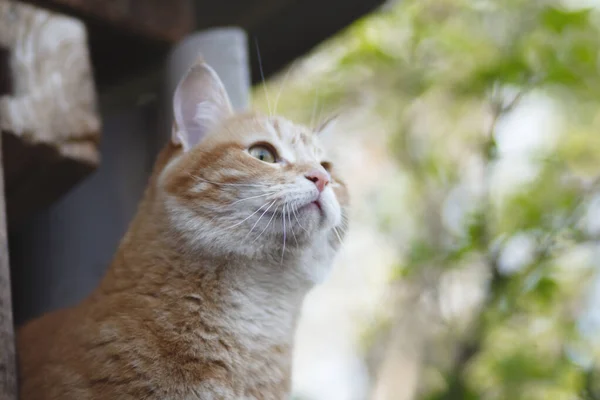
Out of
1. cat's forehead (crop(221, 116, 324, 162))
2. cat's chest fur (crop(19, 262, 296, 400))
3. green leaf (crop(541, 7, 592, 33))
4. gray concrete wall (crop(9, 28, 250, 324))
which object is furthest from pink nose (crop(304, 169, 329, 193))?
green leaf (crop(541, 7, 592, 33))

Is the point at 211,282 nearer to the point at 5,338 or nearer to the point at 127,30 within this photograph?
the point at 5,338

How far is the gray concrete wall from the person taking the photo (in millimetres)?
2553

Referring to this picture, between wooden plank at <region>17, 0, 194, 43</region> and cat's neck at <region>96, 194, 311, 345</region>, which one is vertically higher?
wooden plank at <region>17, 0, 194, 43</region>

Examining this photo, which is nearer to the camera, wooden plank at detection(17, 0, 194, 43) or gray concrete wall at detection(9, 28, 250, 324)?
wooden plank at detection(17, 0, 194, 43)

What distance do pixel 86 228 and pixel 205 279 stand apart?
132 centimetres

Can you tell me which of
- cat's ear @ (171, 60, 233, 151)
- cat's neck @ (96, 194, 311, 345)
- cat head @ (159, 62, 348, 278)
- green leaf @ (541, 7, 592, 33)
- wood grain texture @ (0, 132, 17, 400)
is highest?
green leaf @ (541, 7, 592, 33)

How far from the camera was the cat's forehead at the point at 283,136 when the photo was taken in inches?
63.2

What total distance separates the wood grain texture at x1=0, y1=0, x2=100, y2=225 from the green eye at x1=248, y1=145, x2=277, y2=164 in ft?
2.32

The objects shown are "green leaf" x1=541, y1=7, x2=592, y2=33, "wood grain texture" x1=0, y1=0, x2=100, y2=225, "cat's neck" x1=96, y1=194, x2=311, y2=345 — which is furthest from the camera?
"green leaf" x1=541, y1=7, x2=592, y2=33

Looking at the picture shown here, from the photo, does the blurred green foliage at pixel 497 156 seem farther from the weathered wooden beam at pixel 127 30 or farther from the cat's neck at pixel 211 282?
the weathered wooden beam at pixel 127 30

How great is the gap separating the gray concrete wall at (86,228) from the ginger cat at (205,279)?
880 millimetres

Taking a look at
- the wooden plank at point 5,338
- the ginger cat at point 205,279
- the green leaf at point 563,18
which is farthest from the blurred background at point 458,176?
the wooden plank at point 5,338

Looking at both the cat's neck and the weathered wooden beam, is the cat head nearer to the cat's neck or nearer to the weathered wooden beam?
the cat's neck

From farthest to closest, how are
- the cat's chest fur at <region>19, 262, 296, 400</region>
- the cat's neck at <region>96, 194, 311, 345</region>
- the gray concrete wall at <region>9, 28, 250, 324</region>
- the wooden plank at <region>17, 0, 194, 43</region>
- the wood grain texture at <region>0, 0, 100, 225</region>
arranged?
1. the gray concrete wall at <region>9, 28, 250, 324</region>
2. the wooden plank at <region>17, 0, 194, 43</region>
3. the wood grain texture at <region>0, 0, 100, 225</region>
4. the cat's neck at <region>96, 194, 311, 345</region>
5. the cat's chest fur at <region>19, 262, 296, 400</region>
